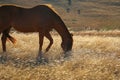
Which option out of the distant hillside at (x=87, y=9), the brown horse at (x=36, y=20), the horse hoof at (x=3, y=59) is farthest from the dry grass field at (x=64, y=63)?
the distant hillside at (x=87, y=9)

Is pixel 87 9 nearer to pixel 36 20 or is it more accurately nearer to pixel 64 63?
pixel 36 20

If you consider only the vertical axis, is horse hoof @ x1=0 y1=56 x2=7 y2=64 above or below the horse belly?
below

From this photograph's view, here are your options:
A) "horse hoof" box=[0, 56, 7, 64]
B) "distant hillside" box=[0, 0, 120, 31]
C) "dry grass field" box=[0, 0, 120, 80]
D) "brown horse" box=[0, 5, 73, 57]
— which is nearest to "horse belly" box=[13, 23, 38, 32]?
"brown horse" box=[0, 5, 73, 57]

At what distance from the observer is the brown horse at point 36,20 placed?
12.7 metres

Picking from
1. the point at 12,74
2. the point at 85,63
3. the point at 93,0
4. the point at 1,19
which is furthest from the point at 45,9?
the point at 93,0

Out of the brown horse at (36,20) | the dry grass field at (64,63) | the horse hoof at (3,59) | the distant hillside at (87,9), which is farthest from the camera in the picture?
the distant hillside at (87,9)

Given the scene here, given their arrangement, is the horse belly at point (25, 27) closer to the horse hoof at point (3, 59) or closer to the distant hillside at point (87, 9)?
the horse hoof at point (3, 59)

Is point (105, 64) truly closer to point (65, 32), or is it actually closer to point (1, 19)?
point (65, 32)

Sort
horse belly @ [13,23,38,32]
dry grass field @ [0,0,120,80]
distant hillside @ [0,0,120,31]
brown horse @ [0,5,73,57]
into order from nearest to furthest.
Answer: dry grass field @ [0,0,120,80] < brown horse @ [0,5,73,57] < horse belly @ [13,23,38,32] < distant hillside @ [0,0,120,31]

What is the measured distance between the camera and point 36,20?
12781 millimetres

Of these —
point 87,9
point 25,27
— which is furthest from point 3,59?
point 87,9

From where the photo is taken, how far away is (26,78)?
7.64 meters

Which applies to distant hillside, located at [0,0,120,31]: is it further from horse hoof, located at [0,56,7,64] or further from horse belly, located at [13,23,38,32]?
horse hoof, located at [0,56,7,64]

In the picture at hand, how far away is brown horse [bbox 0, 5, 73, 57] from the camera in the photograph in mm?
12680
